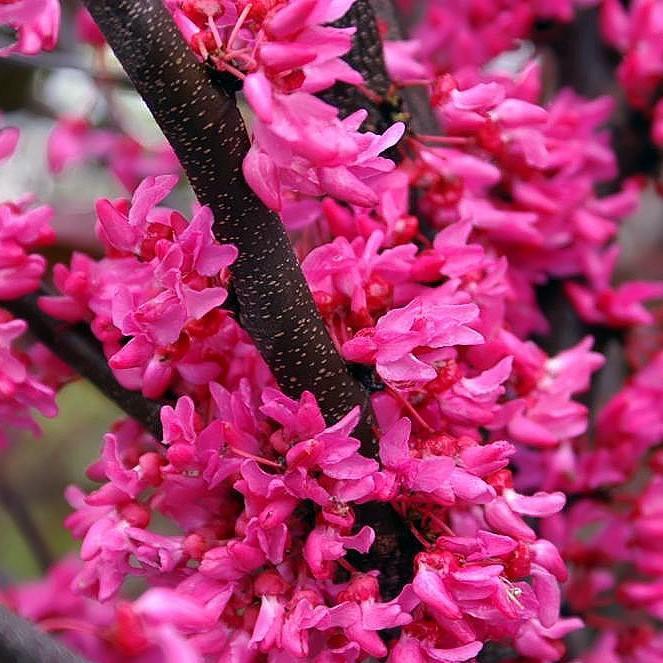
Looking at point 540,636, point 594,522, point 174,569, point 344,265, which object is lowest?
point 594,522

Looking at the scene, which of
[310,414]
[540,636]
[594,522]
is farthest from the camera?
[594,522]

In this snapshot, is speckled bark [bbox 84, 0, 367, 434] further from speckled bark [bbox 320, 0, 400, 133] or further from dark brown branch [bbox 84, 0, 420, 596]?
speckled bark [bbox 320, 0, 400, 133]

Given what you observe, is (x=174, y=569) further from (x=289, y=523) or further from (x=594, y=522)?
(x=594, y=522)

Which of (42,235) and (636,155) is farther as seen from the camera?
(636,155)

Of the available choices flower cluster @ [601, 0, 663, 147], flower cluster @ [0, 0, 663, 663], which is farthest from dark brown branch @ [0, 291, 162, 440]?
flower cluster @ [601, 0, 663, 147]

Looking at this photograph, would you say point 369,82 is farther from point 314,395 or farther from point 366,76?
point 314,395

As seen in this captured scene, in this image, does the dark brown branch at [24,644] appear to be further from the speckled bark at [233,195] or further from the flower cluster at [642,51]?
the flower cluster at [642,51]

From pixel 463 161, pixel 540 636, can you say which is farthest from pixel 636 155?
pixel 540 636

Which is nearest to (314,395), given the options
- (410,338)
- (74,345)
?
(410,338)

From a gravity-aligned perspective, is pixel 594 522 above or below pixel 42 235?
below
